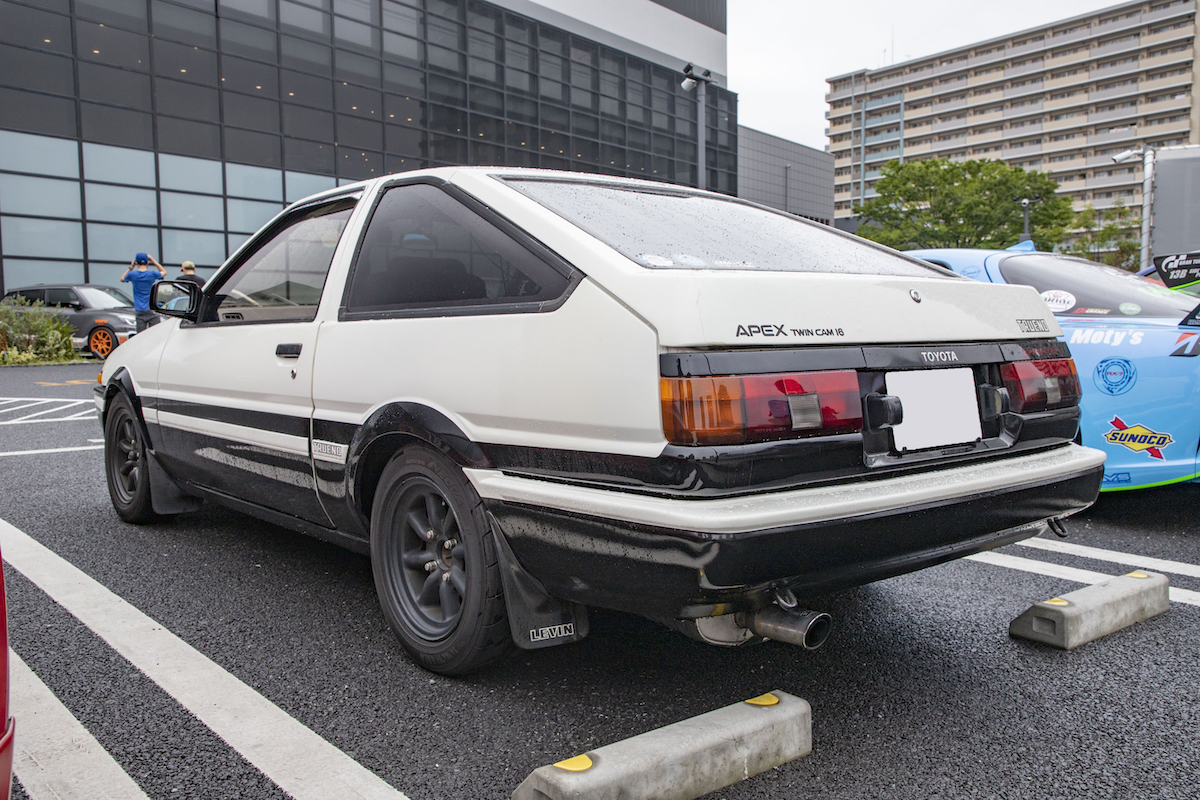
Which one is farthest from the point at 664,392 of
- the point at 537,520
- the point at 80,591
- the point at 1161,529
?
the point at 1161,529

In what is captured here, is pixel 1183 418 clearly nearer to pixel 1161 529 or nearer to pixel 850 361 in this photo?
pixel 1161 529

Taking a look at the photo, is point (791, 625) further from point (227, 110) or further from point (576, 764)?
point (227, 110)

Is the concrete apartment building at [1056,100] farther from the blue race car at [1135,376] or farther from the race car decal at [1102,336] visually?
the race car decal at [1102,336]

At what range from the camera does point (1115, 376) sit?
4023 millimetres

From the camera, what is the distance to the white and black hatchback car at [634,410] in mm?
1824

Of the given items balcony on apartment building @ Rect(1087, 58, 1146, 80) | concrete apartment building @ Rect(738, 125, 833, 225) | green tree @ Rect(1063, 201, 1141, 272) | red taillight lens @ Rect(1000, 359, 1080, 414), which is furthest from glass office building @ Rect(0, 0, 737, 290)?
balcony on apartment building @ Rect(1087, 58, 1146, 80)

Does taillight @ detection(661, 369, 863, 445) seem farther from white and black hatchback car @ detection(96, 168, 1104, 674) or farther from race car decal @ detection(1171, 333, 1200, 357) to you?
race car decal @ detection(1171, 333, 1200, 357)

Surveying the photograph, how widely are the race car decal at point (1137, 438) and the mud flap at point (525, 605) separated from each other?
318 cm

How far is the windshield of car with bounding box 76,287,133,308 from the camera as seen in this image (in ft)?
55.3

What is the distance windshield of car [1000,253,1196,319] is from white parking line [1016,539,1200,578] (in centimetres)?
117

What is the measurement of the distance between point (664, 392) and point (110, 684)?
183 cm

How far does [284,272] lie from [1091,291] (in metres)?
3.91

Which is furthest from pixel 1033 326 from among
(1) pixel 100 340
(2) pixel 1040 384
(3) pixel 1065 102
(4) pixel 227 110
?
(3) pixel 1065 102

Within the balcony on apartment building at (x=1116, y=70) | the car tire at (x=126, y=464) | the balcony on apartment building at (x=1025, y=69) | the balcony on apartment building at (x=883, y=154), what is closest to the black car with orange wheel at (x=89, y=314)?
the car tire at (x=126, y=464)
